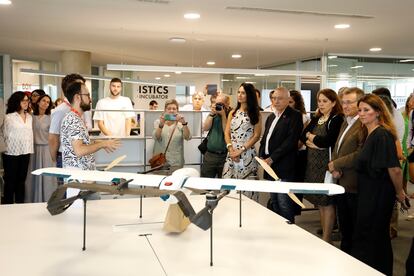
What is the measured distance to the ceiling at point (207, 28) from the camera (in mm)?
4488

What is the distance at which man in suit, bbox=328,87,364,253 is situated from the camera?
289cm

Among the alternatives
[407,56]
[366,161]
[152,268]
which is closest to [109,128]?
[366,161]

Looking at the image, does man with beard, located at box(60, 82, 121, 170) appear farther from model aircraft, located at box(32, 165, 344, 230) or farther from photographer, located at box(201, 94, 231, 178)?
photographer, located at box(201, 94, 231, 178)

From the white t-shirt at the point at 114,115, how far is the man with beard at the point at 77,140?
6.82 ft

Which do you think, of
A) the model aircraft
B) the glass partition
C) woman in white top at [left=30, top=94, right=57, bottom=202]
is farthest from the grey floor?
the glass partition

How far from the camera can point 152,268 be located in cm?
150

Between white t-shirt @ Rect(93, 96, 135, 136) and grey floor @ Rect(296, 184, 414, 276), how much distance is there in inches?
91.1

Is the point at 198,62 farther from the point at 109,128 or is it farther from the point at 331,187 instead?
the point at 331,187

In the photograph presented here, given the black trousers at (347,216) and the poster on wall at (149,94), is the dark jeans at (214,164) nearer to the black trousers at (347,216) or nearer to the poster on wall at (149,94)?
the black trousers at (347,216)

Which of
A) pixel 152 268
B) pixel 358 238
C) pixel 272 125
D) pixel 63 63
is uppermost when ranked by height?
pixel 63 63

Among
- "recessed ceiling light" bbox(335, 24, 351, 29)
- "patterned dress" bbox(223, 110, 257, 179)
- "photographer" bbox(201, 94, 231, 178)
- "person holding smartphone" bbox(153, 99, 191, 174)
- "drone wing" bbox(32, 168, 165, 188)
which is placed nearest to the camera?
"drone wing" bbox(32, 168, 165, 188)

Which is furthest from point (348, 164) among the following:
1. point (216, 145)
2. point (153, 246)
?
point (153, 246)

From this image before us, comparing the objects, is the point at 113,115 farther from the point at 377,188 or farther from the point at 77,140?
the point at 377,188

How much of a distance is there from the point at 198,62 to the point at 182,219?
29.1 ft
